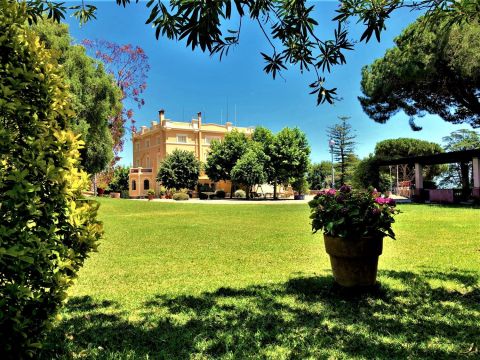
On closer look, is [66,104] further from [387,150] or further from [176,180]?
[387,150]

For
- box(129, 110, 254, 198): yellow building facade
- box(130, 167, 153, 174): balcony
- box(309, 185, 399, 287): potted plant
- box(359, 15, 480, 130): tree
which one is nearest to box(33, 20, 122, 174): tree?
box(359, 15, 480, 130): tree

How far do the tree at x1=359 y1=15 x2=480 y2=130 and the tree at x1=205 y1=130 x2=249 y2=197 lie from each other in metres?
19.6

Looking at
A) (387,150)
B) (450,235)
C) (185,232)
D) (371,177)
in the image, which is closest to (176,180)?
(371,177)

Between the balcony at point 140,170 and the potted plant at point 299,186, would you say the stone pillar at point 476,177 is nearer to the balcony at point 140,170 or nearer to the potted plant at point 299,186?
the potted plant at point 299,186

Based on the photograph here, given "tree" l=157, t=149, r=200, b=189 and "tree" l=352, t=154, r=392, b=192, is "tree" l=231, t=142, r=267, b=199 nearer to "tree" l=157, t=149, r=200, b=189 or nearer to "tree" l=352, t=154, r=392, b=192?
"tree" l=157, t=149, r=200, b=189

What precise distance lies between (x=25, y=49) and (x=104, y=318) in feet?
8.26

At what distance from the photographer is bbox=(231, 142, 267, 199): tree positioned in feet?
122

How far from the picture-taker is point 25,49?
2291 millimetres

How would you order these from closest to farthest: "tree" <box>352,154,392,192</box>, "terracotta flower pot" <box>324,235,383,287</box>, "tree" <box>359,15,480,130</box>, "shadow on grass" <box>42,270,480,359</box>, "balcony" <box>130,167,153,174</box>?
"shadow on grass" <box>42,270,480,359</box>, "terracotta flower pot" <box>324,235,383,287</box>, "tree" <box>359,15,480,130</box>, "tree" <box>352,154,392,192</box>, "balcony" <box>130,167,153,174</box>

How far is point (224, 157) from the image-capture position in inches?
1630

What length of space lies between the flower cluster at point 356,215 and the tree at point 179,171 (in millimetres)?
39906

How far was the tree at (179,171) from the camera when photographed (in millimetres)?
43000

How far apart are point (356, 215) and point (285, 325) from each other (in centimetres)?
152

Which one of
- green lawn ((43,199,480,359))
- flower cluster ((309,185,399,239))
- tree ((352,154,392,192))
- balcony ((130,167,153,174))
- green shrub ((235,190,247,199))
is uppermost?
balcony ((130,167,153,174))
